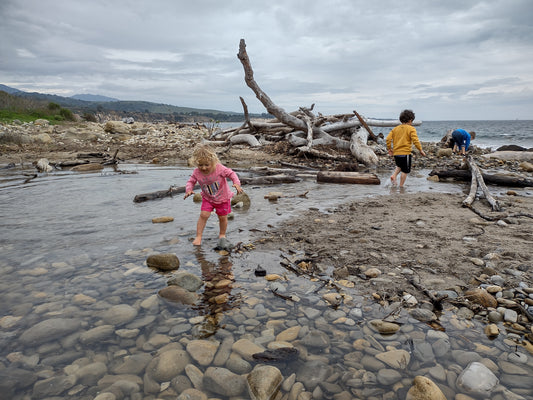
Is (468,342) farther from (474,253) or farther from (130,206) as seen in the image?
(130,206)

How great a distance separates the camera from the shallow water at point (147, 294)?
221 centimetres

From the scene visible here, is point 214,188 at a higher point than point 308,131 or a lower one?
lower

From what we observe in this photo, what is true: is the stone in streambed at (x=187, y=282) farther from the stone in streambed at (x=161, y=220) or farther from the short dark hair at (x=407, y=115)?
the short dark hair at (x=407, y=115)

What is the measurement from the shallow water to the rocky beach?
0.01 meters

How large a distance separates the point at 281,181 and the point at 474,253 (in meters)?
6.26

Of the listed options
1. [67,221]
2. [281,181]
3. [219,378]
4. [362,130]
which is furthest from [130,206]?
[362,130]

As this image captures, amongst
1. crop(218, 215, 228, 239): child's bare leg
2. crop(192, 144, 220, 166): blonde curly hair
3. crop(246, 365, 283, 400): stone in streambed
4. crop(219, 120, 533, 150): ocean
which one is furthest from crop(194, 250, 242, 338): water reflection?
crop(219, 120, 533, 150): ocean

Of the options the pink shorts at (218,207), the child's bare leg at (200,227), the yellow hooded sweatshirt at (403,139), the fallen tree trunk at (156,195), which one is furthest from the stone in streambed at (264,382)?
the yellow hooded sweatshirt at (403,139)

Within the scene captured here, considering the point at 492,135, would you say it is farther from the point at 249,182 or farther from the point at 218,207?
the point at 218,207

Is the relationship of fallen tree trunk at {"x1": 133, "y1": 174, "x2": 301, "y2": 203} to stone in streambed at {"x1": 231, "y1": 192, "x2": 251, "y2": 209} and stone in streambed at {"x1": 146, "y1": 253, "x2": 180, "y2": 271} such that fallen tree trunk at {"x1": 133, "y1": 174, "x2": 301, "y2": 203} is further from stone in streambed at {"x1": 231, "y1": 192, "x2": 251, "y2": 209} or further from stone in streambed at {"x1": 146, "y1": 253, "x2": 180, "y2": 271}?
stone in streambed at {"x1": 146, "y1": 253, "x2": 180, "y2": 271}

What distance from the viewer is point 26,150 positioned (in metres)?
15.5

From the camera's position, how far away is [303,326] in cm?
255

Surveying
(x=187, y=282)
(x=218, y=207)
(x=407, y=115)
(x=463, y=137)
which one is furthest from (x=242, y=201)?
(x=463, y=137)

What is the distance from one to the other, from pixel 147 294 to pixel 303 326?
1.53 m
